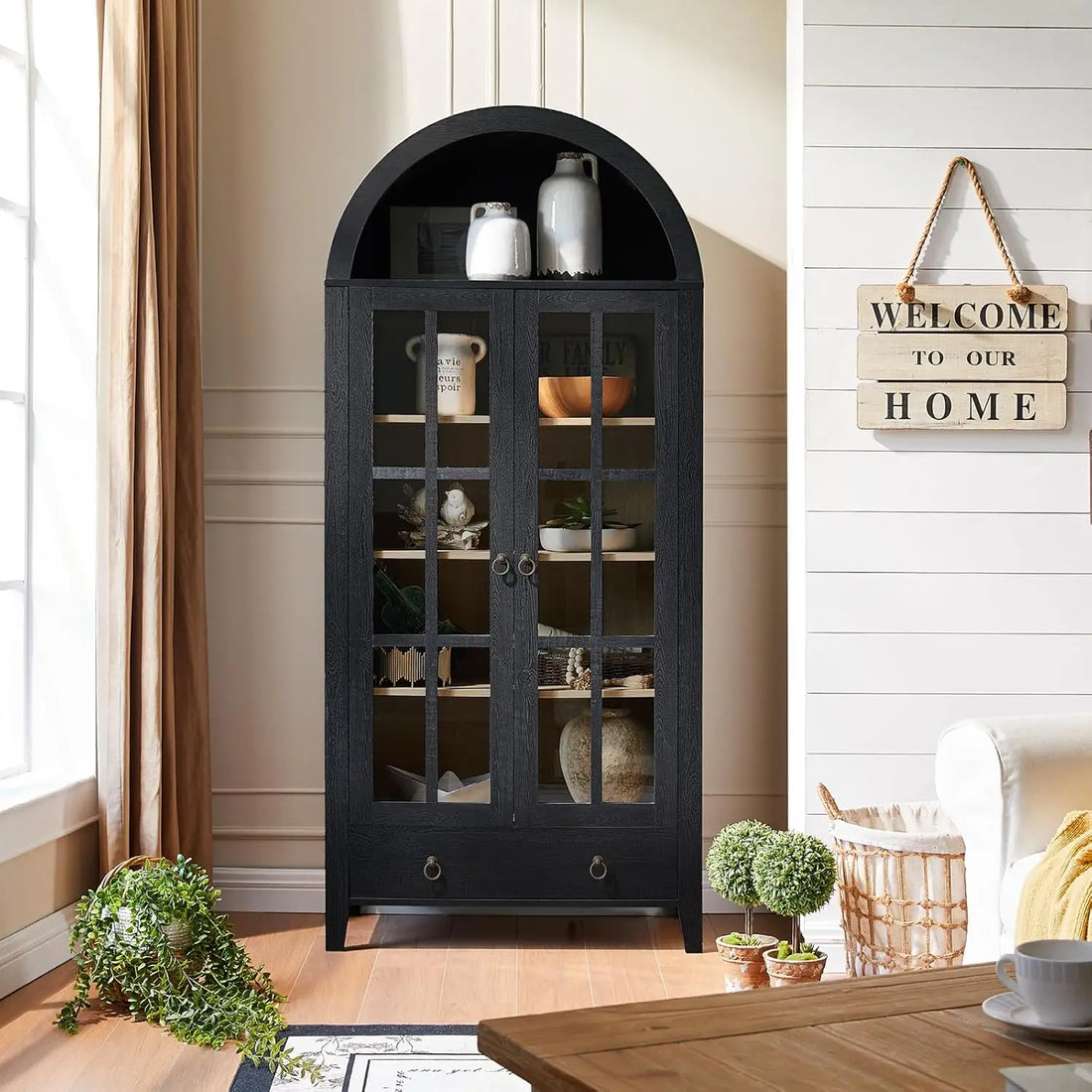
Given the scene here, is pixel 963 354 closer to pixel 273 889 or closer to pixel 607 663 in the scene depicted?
pixel 607 663

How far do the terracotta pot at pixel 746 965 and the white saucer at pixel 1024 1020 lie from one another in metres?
1.47

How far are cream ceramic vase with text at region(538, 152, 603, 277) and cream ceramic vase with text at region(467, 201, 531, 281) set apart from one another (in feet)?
0.22

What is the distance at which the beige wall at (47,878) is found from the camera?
101 inches

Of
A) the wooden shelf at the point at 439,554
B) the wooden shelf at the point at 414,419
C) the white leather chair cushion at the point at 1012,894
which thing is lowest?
the white leather chair cushion at the point at 1012,894

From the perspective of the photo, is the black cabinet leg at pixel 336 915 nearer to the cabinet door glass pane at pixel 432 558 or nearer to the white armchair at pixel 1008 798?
the cabinet door glass pane at pixel 432 558

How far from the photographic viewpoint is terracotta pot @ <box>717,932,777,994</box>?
2496mm

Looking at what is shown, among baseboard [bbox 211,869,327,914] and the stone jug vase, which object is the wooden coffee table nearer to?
the stone jug vase

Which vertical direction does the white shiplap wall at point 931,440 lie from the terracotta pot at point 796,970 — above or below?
above

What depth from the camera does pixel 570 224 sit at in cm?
300

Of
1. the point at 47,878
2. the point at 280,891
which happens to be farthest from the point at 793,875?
the point at 47,878

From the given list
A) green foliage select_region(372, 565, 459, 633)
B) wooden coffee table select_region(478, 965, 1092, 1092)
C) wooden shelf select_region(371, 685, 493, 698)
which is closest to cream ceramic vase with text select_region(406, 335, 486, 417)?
green foliage select_region(372, 565, 459, 633)

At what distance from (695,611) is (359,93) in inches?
66.5

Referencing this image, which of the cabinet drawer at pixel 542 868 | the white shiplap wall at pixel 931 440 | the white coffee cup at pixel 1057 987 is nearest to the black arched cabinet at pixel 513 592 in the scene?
the cabinet drawer at pixel 542 868

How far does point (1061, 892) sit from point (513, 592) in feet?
4.73
